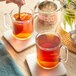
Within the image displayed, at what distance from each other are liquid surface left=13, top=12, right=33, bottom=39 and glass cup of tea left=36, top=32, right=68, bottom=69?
9 cm

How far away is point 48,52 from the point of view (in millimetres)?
603

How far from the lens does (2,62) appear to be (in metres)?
0.67

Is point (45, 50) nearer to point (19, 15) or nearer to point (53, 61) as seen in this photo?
point (53, 61)

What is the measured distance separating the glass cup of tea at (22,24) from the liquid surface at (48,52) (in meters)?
0.09

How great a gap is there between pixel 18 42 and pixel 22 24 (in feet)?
0.25

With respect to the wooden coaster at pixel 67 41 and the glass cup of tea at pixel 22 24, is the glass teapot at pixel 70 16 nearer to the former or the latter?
the wooden coaster at pixel 67 41

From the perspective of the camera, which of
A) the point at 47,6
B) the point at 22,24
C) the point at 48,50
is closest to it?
the point at 48,50

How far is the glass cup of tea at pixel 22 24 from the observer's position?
2.35 feet

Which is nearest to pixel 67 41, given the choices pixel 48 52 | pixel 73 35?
pixel 73 35

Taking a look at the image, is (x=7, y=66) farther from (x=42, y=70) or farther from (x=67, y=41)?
(x=67, y=41)

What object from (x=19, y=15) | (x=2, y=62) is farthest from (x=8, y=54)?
(x=19, y=15)

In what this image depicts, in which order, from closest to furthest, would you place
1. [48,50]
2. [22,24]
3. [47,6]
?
[48,50] → [22,24] → [47,6]

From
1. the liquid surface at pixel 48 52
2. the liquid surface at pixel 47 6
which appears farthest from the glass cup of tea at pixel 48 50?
the liquid surface at pixel 47 6

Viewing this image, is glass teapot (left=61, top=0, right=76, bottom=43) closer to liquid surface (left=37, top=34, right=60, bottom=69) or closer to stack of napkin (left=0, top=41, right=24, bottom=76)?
liquid surface (left=37, top=34, right=60, bottom=69)
